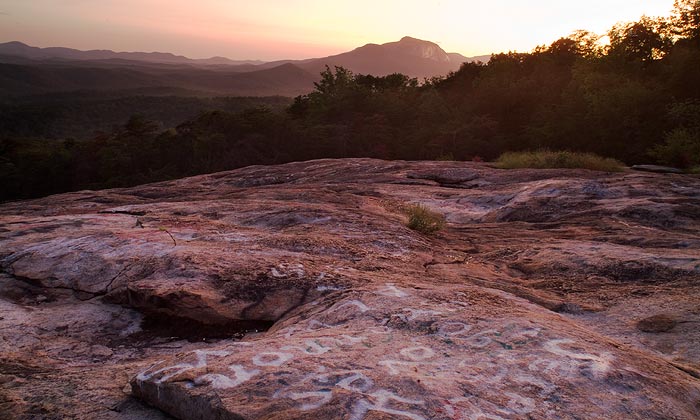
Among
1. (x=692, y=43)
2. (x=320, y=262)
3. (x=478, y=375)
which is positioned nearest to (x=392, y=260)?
(x=320, y=262)

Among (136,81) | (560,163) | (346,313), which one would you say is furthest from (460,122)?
(136,81)

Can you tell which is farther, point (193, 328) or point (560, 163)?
point (560, 163)

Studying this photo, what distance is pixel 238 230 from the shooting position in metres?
5.15

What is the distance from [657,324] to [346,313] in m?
2.04

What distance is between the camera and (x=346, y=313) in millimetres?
3121

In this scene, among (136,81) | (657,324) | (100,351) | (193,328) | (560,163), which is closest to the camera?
(100,351)

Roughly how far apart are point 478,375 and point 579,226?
14.5 ft

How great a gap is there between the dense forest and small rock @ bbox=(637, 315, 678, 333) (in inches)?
631

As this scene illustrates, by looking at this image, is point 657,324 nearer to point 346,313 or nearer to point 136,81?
point 346,313

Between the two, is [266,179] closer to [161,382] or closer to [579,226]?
[579,226]

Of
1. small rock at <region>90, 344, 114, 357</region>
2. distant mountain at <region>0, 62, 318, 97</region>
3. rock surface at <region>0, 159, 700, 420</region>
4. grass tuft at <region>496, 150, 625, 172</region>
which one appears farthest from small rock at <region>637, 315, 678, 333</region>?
distant mountain at <region>0, 62, 318, 97</region>

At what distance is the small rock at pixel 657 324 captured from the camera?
320 centimetres

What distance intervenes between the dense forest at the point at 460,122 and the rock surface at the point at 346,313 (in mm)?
14103

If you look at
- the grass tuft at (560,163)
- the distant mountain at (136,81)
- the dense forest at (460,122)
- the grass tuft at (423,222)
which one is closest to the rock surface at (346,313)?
the grass tuft at (423,222)
